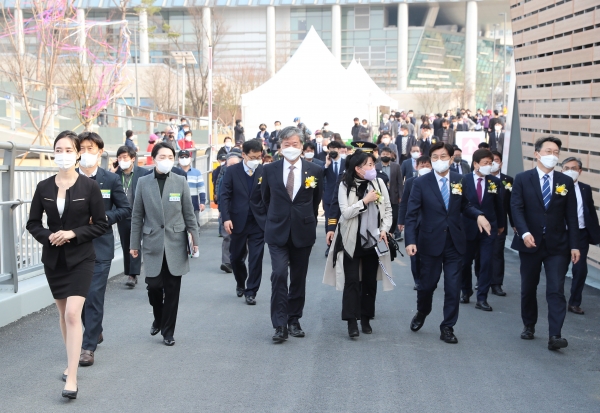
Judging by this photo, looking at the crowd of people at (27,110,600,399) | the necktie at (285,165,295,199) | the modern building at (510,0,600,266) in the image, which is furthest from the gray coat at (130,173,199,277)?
the modern building at (510,0,600,266)

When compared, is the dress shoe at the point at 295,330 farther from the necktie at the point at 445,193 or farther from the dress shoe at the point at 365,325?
the necktie at the point at 445,193

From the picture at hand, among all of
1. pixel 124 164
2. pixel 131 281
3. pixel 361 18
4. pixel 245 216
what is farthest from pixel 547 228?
pixel 361 18

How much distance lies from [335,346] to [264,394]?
6.00ft

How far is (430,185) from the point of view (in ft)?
27.6

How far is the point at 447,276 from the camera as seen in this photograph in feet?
27.4

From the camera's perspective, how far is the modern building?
1247 cm

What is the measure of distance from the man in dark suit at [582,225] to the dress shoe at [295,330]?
11.3ft

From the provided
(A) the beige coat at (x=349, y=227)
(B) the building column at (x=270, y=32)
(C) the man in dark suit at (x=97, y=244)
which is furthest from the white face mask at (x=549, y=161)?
(B) the building column at (x=270, y=32)

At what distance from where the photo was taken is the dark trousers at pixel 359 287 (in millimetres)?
8250

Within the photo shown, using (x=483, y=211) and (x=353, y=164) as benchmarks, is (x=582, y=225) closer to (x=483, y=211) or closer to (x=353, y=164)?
(x=483, y=211)

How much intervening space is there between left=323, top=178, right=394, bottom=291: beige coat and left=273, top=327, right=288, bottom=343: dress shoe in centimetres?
74

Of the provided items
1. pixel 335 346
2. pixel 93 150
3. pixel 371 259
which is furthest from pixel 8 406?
pixel 371 259

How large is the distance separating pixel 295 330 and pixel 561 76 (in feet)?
26.4

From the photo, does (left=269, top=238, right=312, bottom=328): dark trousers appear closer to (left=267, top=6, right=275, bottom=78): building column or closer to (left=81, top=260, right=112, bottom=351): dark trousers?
(left=81, top=260, right=112, bottom=351): dark trousers
